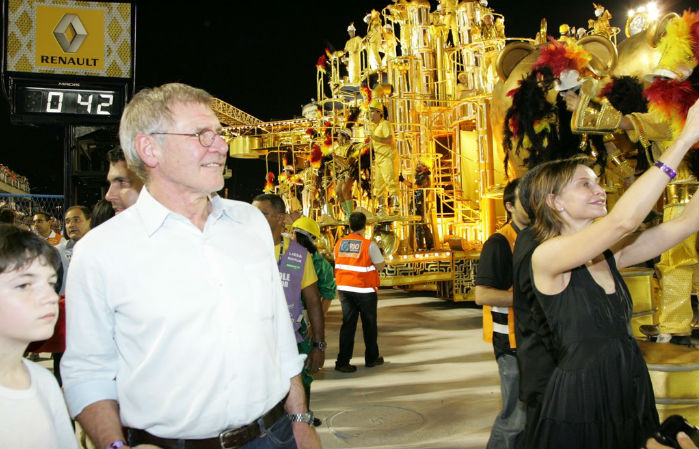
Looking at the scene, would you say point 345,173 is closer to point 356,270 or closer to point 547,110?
point 356,270

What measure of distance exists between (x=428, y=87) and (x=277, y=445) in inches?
517

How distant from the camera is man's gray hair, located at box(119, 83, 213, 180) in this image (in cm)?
197

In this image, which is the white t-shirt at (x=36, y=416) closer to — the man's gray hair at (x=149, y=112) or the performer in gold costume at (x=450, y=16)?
the man's gray hair at (x=149, y=112)

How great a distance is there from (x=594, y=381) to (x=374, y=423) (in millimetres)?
3093

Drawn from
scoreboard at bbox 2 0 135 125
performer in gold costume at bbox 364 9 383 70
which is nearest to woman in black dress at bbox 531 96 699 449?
scoreboard at bbox 2 0 135 125

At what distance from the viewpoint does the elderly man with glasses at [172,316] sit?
179 centimetres

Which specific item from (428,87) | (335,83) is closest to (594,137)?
(428,87)

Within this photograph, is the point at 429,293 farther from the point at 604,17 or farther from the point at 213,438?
the point at 213,438

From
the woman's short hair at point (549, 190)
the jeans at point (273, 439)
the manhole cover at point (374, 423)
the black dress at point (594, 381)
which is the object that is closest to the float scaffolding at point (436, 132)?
the manhole cover at point (374, 423)

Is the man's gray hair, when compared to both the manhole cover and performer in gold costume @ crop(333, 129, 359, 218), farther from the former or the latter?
performer in gold costume @ crop(333, 129, 359, 218)

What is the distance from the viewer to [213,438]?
1.83 metres

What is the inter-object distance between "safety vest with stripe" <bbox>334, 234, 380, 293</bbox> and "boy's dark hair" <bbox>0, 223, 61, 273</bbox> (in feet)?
18.8

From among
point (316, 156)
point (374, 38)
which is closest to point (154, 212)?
point (374, 38)

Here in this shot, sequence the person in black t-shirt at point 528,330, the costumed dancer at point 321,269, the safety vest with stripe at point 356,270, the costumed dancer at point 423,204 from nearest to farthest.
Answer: the person in black t-shirt at point 528,330
the costumed dancer at point 321,269
the safety vest with stripe at point 356,270
the costumed dancer at point 423,204
